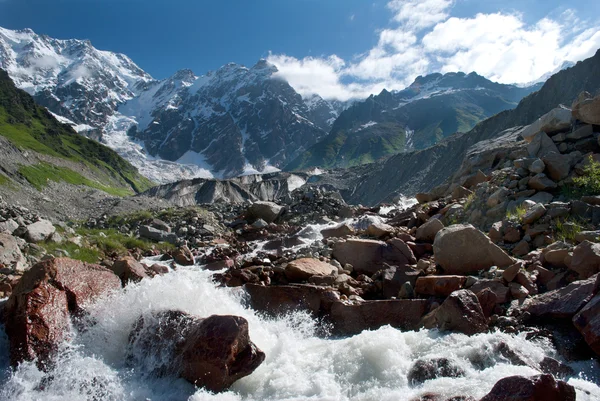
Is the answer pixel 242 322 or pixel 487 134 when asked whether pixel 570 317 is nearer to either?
pixel 242 322

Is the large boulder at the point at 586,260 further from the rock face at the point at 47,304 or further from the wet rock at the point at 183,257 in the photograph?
the wet rock at the point at 183,257

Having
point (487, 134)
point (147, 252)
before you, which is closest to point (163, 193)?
point (487, 134)

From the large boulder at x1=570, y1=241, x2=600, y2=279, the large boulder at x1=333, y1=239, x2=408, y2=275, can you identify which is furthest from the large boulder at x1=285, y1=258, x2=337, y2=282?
the large boulder at x1=570, y1=241, x2=600, y2=279

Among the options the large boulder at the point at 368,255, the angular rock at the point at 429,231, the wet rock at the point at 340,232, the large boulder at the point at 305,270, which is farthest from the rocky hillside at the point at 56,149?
the angular rock at the point at 429,231

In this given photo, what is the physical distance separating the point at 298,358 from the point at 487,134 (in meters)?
100

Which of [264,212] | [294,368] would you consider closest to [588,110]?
[294,368]

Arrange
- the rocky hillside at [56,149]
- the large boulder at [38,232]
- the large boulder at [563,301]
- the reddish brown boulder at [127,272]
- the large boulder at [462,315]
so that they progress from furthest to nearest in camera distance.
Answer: the rocky hillside at [56,149] < the large boulder at [38,232] < the reddish brown boulder at [127,272] < the large boulder at [462,315] < the large boulder at [563,301]

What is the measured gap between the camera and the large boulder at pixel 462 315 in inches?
263

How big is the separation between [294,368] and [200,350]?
5.29 feet

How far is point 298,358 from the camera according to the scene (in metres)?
7.02

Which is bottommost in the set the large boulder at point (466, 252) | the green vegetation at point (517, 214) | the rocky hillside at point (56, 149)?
the large boulder at point (466, 252)

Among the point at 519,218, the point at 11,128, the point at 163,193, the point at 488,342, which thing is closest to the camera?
the point at 488,342

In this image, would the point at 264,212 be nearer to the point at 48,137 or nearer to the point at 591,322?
the point at 591,322

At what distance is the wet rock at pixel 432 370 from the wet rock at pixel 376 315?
73.2 inches
